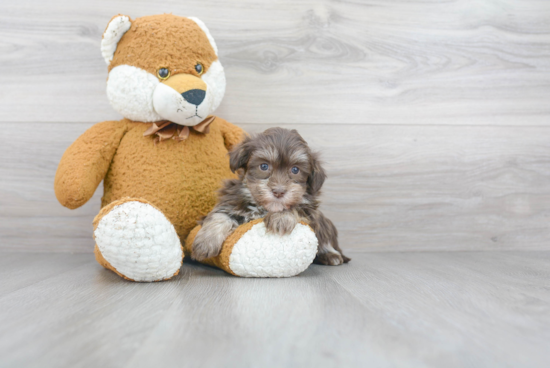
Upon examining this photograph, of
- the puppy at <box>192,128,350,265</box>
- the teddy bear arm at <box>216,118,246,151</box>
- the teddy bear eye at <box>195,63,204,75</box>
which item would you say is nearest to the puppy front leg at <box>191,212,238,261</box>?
the puppy at <box>192,128,350,265</box>

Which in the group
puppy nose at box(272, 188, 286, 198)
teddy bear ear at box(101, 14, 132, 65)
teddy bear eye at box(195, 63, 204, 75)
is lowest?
puppy nose at box(272, 188, 286, 198)

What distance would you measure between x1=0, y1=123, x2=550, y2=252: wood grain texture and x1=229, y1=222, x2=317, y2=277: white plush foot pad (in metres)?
0.68

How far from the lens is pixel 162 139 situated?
57.1 inches

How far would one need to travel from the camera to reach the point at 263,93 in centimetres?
185

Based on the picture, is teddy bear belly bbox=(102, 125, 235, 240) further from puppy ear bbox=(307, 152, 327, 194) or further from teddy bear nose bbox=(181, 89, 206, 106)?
puppy ear bbox=(307, 152, 327, 194)

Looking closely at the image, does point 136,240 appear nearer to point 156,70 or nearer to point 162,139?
point 162,139

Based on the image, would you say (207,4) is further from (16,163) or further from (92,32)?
(16,163)

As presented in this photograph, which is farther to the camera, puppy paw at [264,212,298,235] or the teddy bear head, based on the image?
the teddy bear head

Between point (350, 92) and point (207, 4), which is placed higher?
point (207, 4)

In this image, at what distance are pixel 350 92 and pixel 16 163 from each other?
5.01 ft

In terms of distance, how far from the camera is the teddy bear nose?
4.42 ft

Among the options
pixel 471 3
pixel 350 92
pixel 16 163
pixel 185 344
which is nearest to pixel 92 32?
pixel 16 163

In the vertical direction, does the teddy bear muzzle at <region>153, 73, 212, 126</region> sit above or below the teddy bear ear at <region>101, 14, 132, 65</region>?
below

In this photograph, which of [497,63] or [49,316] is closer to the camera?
[49,316]
